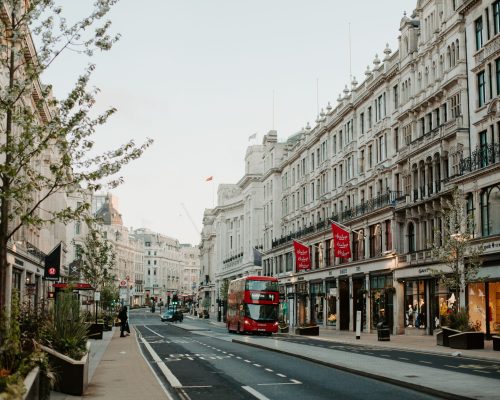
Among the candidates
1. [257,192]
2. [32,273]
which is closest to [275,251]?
[257,192]

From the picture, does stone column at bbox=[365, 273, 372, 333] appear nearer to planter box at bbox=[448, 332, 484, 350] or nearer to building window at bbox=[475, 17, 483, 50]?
building window at bbox=[475, 17, 483, 50]

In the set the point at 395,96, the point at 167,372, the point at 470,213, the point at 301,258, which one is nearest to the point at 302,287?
the point at 301,258

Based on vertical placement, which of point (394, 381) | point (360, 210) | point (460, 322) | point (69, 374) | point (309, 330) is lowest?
point (309, 330)

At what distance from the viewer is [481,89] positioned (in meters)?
42.3

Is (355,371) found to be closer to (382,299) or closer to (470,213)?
(470,213)

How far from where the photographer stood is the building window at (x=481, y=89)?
137 feet

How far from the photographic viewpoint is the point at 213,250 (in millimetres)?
171625

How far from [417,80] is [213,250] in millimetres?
123812

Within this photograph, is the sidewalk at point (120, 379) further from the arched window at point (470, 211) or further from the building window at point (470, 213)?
the arched window at point (470, 211)

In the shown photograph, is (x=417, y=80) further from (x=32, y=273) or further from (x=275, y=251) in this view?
(x=275, y=251)

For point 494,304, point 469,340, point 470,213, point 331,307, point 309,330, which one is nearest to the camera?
point 469,340

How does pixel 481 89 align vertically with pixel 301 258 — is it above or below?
above

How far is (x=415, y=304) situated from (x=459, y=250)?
13.7 meters

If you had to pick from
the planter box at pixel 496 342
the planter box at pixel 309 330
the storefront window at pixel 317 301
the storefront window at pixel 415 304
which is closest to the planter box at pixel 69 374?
the planter box at pixel 496 342
